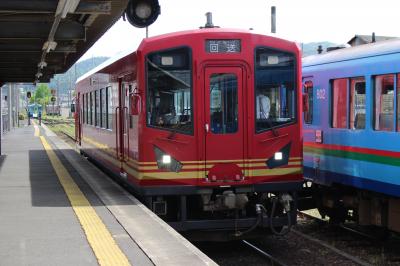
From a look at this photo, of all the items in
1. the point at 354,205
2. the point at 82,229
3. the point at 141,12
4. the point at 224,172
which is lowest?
the point at 354,205

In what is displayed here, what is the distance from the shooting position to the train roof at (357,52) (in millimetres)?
8336

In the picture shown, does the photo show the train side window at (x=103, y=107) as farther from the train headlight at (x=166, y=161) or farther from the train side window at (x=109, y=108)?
the train headlight at (x=166, y=161)

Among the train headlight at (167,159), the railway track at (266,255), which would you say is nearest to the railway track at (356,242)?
the railway track at (266,255)

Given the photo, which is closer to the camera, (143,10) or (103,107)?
(143,10)

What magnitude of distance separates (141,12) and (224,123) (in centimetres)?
339

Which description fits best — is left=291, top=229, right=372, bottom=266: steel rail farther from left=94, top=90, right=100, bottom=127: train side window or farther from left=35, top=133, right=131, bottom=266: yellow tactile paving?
left=94, top=90, right=100, bottom=127: train side window

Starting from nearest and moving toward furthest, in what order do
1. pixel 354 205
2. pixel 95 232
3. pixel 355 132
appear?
pixel 95 232, pixel 355 132, pixel 354 205

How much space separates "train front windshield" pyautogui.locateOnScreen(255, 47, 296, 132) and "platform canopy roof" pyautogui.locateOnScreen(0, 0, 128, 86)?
2.71m

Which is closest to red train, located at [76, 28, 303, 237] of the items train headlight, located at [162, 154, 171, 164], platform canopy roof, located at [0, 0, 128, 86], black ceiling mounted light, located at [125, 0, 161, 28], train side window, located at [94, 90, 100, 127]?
train headlight, located at [162, 154, 171, 164]

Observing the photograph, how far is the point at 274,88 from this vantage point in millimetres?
8828

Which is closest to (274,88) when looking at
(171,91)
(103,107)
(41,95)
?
(171,91)

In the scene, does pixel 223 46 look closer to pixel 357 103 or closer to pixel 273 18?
pixel 357 103

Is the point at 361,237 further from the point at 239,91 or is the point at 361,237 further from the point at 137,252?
the point at 137,252

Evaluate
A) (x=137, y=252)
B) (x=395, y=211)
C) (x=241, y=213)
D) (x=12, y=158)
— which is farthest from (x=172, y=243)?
(x=12, y=158)
